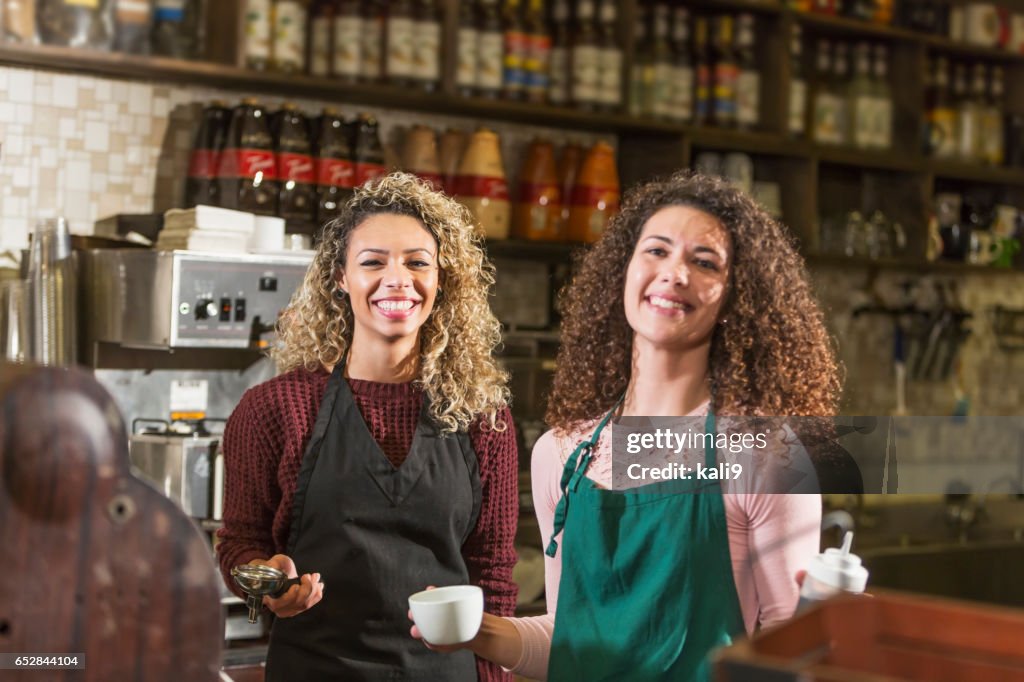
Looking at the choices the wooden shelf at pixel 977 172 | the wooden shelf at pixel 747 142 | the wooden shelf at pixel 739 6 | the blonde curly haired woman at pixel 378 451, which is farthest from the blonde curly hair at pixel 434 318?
the wooden shelf at pixel 977 172

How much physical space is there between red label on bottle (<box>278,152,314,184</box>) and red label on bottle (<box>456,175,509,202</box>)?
0.45 metres

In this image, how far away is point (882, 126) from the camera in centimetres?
367

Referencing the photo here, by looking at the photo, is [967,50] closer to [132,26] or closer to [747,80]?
[747,80]

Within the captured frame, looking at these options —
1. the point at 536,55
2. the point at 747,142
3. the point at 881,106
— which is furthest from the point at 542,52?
the point at 881,106

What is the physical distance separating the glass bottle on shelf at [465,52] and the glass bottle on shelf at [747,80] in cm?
86

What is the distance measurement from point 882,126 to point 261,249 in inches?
90.6

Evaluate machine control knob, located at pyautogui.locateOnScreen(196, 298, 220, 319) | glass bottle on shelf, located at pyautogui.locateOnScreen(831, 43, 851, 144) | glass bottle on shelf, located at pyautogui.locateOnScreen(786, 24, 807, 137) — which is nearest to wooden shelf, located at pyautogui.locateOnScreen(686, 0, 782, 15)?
glass bottle on shelf, located at pyautogui.locateOnScreen(786, 24, 807, 137)

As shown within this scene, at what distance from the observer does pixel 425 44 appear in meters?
2.85

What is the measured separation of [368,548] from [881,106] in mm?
2857

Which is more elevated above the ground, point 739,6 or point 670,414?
point 739,6

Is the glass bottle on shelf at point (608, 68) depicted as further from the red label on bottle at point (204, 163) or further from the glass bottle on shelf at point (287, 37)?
the red label on bottle at point (204, 163)

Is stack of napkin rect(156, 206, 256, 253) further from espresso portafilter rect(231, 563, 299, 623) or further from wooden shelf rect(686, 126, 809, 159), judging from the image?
wooden shelf rect(686, 126, 809, 159)

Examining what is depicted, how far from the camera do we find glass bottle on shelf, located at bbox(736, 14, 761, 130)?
335cm

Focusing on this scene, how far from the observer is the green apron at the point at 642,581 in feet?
4.09
